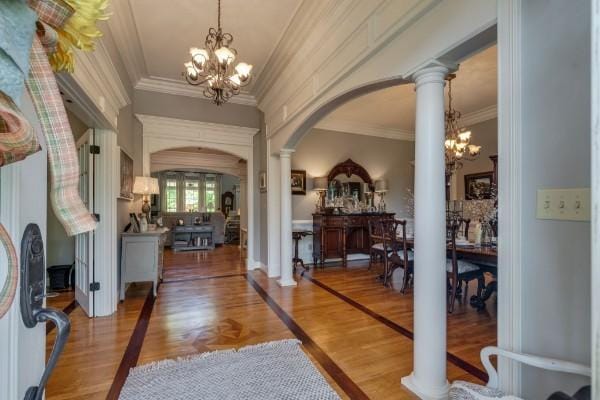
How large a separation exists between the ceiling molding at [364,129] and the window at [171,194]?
8.69 metres

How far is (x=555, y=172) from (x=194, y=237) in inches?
340

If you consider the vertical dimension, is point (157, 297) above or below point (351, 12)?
below

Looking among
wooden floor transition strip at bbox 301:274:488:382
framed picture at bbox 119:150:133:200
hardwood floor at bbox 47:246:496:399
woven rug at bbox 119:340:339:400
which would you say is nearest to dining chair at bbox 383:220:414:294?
hardwood floor at bbox 47:246:496:399

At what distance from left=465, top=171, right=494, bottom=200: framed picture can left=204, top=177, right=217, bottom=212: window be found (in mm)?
10354

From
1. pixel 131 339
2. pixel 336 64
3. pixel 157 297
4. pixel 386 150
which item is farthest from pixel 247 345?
pixel 386 150

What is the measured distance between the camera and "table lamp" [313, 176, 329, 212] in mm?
5867

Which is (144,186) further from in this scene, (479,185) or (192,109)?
(479,185)

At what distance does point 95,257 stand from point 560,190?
388 cm

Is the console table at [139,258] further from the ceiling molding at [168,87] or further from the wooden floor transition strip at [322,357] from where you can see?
the ceiling molding at [168,87]

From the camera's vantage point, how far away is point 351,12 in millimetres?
2379

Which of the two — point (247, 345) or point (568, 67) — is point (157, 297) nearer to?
point (247, 345)

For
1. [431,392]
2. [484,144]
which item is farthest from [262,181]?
[484,144]

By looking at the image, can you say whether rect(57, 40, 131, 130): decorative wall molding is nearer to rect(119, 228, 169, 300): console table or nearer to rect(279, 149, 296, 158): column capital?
rect(119, 228, 169, 300): console table

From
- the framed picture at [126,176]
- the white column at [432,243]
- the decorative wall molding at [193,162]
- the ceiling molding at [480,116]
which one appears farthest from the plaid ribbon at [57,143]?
the decorative wall molding at [193,162]
